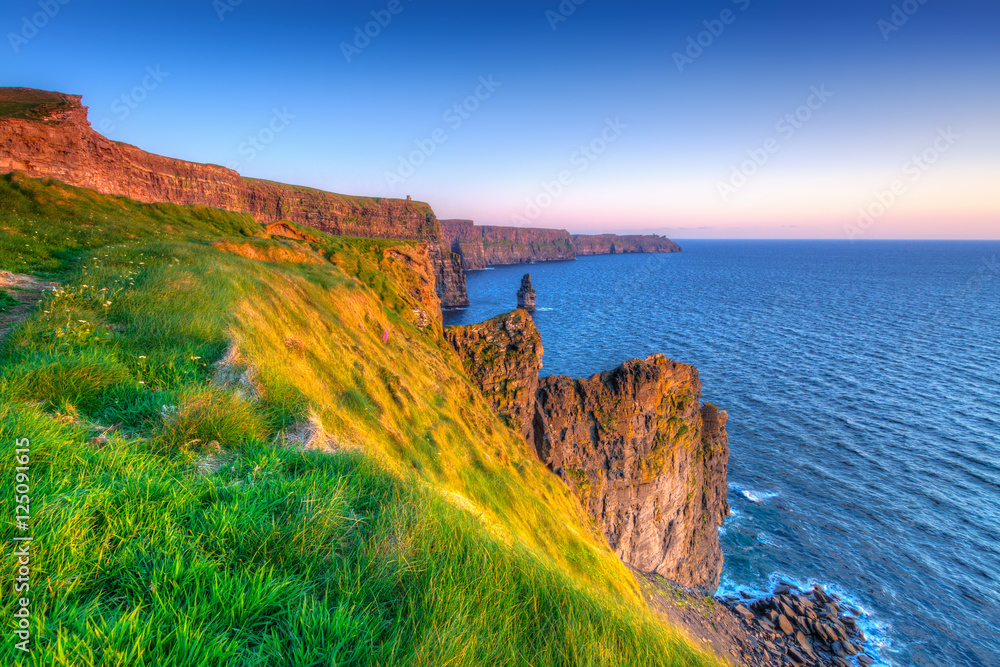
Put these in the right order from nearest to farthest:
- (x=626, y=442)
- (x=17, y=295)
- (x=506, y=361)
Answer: (x=17, y=295) → (x=626, y=442) → (x=506, y=361)

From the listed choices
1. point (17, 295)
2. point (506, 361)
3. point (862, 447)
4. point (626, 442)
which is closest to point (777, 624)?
point (626, 442)

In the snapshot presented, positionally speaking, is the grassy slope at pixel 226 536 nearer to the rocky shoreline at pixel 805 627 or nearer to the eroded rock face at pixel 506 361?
the eroded rock face at pixel 506 361

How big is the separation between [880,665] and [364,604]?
105 feet

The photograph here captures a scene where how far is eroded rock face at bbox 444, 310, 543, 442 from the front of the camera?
85.3ft

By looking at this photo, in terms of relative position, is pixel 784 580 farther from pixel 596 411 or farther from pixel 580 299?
pixel 580 299

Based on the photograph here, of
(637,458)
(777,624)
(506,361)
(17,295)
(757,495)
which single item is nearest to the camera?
(17,295)

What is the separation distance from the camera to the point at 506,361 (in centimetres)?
2811

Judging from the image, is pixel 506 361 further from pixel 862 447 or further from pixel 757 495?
pixel 862 447

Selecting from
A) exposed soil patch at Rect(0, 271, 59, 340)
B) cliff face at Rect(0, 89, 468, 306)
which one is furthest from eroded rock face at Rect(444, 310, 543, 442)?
cliff face at Rect(0, 89, 468, 306)

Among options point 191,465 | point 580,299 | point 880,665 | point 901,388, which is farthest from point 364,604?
point 580,299

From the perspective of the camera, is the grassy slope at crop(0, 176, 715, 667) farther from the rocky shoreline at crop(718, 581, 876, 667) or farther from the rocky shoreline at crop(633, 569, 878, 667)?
the rocky shoreline at crop(718, 581, 876, 667)

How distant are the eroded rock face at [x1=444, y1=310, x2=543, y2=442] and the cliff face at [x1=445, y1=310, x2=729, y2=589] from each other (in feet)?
0.24

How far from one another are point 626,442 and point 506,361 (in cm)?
952

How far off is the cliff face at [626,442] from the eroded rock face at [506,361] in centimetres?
7
